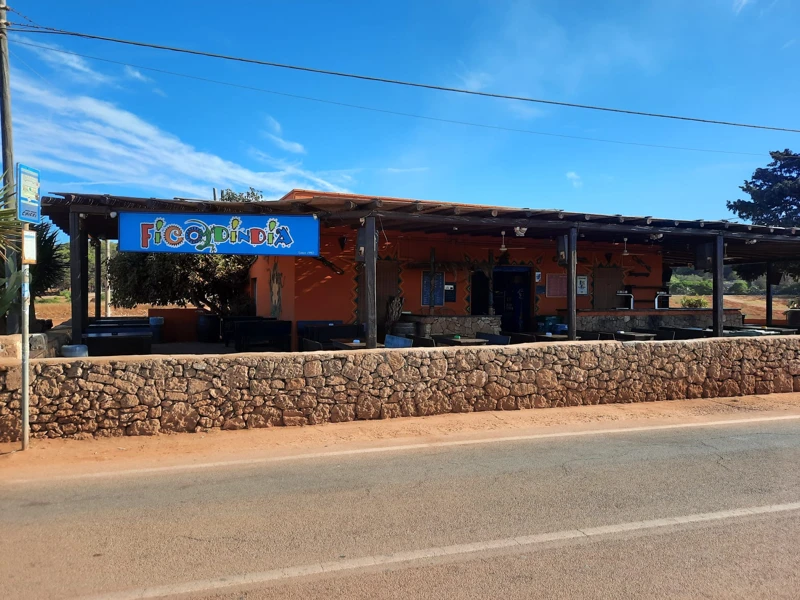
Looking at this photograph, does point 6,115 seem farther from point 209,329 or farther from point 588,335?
point 588,335

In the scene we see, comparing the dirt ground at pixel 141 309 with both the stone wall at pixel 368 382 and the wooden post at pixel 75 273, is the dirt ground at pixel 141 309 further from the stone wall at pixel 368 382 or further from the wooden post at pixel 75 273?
the wooden post at pixel 75 273

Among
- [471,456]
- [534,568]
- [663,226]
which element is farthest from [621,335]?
[534,568]

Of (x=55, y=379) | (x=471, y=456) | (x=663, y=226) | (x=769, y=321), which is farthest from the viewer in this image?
(x=769, y=321)

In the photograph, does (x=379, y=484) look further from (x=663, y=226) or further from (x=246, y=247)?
(x=663, y=226)

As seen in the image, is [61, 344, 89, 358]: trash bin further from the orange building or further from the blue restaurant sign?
the orange building

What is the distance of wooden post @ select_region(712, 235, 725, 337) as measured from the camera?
12.1 meters

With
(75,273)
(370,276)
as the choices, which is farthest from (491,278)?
(75,273)

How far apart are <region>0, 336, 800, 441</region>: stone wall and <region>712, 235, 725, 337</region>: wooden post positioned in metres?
1.95

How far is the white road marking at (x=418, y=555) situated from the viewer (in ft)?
10.6

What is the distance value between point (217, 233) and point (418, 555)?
6.52m

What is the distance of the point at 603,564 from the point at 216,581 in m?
2.33

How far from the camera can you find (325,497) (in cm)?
470

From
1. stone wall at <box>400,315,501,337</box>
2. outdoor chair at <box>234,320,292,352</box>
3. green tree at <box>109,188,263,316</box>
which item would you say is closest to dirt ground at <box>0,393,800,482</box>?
stone wall at <box>400,315,501,337</box>

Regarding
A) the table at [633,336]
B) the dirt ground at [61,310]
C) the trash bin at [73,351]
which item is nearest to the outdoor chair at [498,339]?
the table at [633,336]
